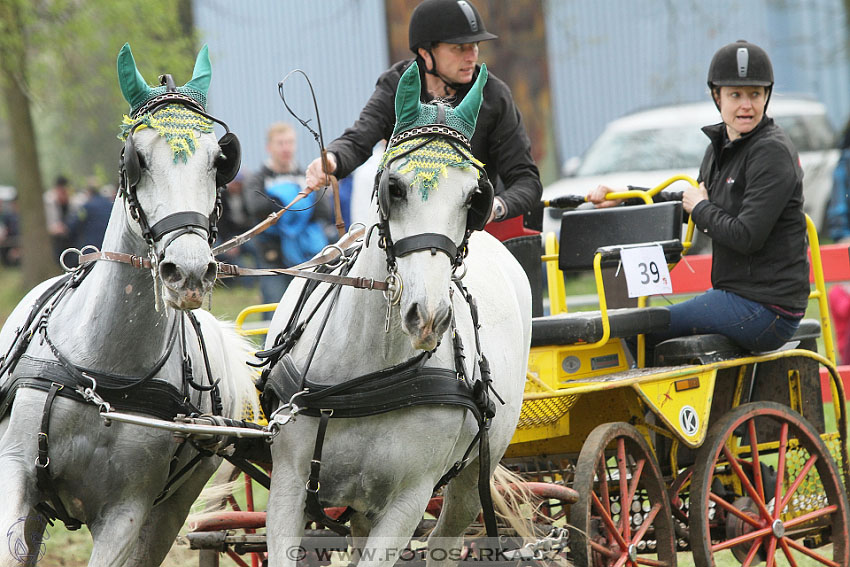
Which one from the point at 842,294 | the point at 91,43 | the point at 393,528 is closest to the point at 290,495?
the point at 393,528

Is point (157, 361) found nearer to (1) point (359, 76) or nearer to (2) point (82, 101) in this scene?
(2) point (82, 101)

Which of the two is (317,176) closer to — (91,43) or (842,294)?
(842,294)

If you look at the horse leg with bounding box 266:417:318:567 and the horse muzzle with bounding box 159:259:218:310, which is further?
the horse leg with bounding box 266:417:318:567

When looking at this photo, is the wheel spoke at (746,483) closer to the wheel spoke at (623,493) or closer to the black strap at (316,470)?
the wheel spoke at (623,493)

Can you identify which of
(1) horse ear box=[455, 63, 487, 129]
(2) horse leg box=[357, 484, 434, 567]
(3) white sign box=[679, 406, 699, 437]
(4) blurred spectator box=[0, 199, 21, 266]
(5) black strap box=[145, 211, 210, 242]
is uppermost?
(1) horse ear box=[455, 63, 487, 129]

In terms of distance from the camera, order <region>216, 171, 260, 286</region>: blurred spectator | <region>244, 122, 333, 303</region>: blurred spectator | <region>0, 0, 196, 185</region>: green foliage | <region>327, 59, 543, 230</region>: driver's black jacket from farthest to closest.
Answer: <region>0, 0, 196, 185</region>: green foliage
<region>216, 171, 260, 286</region>: blurred spectator
<region>244, 122, 333, 303</region>: blurred spectator
<region>327, 59, 543, 230</region>: driver's black jacket

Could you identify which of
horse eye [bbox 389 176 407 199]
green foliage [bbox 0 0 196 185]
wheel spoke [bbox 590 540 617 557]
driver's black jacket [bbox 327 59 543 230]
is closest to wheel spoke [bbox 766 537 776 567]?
wheel spoke [bbox 590 540 617 557]

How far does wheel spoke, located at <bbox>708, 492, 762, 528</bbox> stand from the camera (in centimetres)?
461

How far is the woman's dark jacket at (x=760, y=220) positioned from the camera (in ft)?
15.2

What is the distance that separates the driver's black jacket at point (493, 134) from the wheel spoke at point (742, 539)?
1.58 meters

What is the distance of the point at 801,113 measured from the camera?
14336 millimetres

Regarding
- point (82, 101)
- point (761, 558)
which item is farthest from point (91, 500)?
point (82, 101)

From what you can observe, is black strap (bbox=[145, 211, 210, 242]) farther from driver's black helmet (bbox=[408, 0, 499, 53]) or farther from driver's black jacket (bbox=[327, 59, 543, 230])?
driver's black helmet (bbox=[408, 0, 499, 53])

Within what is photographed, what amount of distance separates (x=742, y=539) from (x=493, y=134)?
6.46ft
